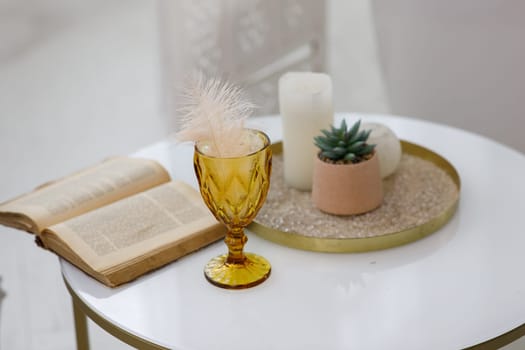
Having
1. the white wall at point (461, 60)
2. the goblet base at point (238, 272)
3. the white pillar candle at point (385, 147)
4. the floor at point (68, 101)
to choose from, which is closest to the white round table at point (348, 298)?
the goblet base at point (238, 272)

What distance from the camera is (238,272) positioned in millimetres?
872

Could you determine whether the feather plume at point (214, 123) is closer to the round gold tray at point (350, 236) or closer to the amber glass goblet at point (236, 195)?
the amber glass goblet at point (236, 195)

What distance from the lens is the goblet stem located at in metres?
0.88

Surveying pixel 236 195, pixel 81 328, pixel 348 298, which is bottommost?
pixel 81 328

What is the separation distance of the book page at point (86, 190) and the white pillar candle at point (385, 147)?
284 mm

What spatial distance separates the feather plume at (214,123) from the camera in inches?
33.2

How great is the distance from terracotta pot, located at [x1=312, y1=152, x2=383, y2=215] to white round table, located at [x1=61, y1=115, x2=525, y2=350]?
0.26ft

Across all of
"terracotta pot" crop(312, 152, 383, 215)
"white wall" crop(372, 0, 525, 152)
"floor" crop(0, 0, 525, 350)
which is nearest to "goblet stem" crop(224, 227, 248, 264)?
"terracotta pot" crop(312, 152, 383, 215)

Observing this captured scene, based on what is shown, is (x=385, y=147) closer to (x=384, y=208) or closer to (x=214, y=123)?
(x=384, y=208)

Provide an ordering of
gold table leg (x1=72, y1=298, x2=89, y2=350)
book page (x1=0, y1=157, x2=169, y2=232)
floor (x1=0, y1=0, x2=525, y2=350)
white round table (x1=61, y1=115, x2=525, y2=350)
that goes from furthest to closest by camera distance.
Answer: floor (x1=0, y1=0, x2=525, y2=350) → gold table leg (x1=72, y1=298, x2=89, y2=350) → book page (x1=0, y1=157, x2=169, y2=232) → white round table (x1=61, y1=115, x2=525, y2=350)

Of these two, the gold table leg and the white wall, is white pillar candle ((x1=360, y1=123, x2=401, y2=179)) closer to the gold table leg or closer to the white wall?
the gold table leg

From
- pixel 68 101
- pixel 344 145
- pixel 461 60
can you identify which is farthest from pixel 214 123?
pixel 68 101

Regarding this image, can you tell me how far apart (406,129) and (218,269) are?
48 cm

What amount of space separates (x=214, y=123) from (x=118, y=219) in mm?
208
